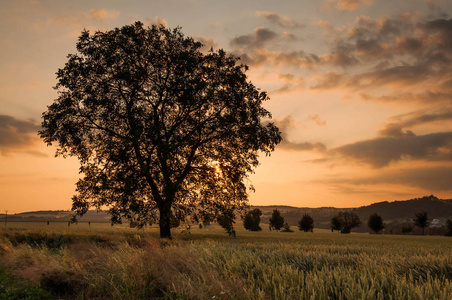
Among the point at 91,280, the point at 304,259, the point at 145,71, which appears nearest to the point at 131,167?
the point at 145,71

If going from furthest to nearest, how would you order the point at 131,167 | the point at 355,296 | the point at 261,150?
the point at 261,150 < the point at 131,167 < the point at 355,296

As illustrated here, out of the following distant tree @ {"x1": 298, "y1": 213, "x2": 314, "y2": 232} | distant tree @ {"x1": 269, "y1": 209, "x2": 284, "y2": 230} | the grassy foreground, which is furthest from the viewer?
distant tree @ {"x1": 269, "y1": 209, "x2": 284, "y2": 230}

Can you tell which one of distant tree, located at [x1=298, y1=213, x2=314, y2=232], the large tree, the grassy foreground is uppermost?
the large tree

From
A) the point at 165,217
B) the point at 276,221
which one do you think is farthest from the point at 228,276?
the point at 276,221

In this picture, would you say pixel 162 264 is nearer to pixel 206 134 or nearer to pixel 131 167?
pixel 131 167

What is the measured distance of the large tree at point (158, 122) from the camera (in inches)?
855

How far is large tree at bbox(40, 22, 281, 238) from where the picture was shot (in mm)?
21719

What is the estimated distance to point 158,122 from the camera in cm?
2269

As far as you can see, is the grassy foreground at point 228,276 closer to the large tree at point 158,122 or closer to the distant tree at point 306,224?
the large tree at point 158,122

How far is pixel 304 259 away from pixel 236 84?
657 inches

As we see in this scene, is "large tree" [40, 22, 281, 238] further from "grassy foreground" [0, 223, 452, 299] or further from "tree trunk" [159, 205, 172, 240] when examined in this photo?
"grassy foreground" [0, 223, 452, 299]

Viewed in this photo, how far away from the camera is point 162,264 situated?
8.70m

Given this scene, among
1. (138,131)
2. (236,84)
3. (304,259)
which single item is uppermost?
(236,84)

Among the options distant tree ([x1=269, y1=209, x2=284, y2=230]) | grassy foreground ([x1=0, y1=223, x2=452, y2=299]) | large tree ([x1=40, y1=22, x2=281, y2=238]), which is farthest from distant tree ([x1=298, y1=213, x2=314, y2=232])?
grassy foreground ([x1=0, y1=223, x2=452, y2=299])
